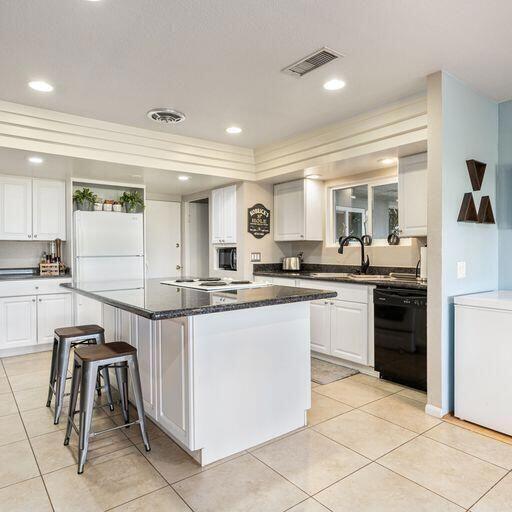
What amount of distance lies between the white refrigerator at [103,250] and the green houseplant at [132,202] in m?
0.15

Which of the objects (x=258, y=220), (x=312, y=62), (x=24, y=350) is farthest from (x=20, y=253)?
(x=312, y=62)

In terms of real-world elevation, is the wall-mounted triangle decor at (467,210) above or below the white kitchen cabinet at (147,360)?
above

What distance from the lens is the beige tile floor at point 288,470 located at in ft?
6.03

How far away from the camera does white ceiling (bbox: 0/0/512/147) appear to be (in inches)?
79.7

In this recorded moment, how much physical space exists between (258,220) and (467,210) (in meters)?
2.73

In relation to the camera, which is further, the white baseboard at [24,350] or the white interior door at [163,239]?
the white interior door at [163,239]

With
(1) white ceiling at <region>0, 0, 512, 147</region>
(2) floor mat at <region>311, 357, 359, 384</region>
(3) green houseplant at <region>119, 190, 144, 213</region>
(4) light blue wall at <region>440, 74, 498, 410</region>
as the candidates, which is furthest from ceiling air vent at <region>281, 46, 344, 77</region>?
(3) green houseplant at <region>119, 190, 144, 213</region>

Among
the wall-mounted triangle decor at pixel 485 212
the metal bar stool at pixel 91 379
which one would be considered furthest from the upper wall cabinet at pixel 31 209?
the wall-mounted triangle decor at pixel 485 212

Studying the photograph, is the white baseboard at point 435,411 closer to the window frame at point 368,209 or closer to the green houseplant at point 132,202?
the window frame at point 368,209

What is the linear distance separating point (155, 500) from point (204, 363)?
678 mm

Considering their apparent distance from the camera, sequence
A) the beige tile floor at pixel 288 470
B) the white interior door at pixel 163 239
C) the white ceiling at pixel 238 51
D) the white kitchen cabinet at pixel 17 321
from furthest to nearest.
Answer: the white interior door at pixel 163 239, the white kitchen cabinet at pixel 17 321, the white ceiling at pixel 238 51, the beige tile floor at pixel 288 470

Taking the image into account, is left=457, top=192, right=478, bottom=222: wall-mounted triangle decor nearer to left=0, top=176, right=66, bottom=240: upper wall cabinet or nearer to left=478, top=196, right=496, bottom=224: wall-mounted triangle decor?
left=478, top=196, right=496, bottom=224: wall-mounted triangle decor

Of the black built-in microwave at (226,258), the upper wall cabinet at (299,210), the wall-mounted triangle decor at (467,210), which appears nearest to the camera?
the wall-mounted triangle decor at (467,210)

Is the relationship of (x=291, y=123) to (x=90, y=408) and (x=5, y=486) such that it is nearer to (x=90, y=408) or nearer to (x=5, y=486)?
(x=90, y=408)
